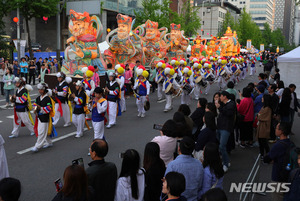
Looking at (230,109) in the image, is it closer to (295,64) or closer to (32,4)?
(295,64)

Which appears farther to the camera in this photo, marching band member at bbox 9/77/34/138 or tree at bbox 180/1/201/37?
tree at bbox 180/1/201/37

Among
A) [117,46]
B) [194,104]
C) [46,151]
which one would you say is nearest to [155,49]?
[117,46]

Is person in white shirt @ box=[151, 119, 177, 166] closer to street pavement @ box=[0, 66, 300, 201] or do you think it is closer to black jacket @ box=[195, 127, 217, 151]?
black jacket @ box=[195, 127, 217, 151]

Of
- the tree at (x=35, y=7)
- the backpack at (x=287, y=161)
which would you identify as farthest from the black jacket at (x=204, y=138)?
the tree at (x=35, y=7)

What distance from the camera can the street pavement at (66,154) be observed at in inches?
225

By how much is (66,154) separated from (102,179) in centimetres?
410

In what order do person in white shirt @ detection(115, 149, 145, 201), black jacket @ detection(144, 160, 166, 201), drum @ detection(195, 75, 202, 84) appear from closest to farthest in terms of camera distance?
1. person in white shirt @ detection(115, 149, 145, 201)
2. black jacket @ detection(144, 160, 166, 201)
3. drum @ detection(195, 75, 202, 84)

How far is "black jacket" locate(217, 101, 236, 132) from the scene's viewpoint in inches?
236

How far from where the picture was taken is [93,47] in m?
15.2

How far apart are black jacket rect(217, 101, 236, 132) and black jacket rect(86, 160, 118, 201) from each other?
3091 mm

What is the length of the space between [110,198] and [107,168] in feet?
1.19

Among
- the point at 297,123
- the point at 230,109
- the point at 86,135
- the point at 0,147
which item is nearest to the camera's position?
the point at 0,147

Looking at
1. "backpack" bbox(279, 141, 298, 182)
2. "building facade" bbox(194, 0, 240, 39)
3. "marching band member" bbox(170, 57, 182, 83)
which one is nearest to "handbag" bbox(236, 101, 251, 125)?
"backpack" bbox(279, 141, 298, 182)

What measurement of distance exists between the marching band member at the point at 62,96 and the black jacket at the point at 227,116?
4.87m
